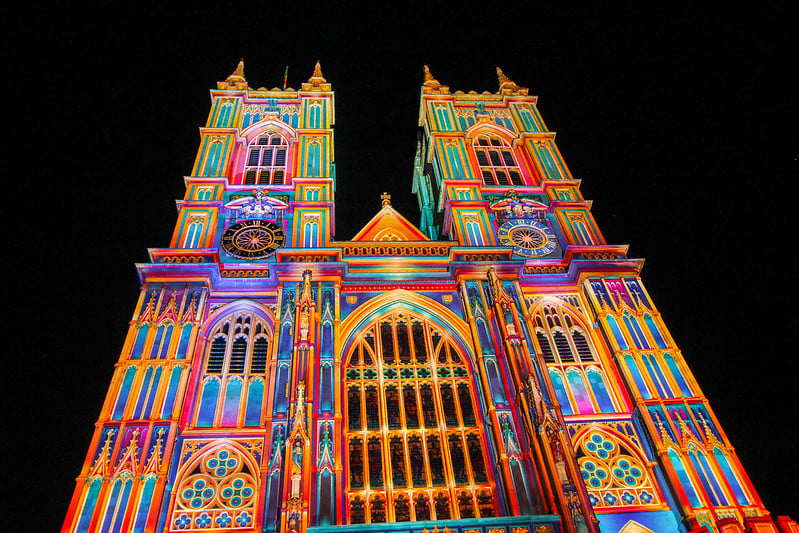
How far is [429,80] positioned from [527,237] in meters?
14.2

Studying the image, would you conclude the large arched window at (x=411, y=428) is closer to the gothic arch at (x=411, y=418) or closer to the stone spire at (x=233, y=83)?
the gothic arch at (x=411, y=418)

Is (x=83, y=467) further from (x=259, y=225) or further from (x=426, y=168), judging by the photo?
(x=426, y=168)

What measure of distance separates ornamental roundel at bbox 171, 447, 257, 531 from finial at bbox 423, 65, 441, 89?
77.6 feet

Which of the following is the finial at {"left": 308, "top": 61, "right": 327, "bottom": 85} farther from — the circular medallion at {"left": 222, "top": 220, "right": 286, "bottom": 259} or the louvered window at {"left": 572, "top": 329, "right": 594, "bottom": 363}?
the louvered window at {"left": 572, "top": 329, "right": 594, "bottom": 363}

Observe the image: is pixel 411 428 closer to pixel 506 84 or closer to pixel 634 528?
pixel 634 528

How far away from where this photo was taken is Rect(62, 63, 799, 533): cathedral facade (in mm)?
16234

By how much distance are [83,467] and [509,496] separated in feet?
33.0

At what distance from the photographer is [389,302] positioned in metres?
22.5

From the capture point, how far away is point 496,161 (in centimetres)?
3103

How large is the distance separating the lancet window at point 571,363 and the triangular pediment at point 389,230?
6.84 meters

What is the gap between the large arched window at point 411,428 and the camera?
16922 mm

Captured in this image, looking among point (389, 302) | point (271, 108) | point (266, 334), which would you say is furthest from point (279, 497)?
point (271, 108)

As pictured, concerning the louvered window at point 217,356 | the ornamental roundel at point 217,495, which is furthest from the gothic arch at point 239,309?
the ornamental roundel at point 217,495

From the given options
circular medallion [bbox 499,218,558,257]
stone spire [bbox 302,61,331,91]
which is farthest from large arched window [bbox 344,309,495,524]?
stone spire [bbox 302,61,331,91]
